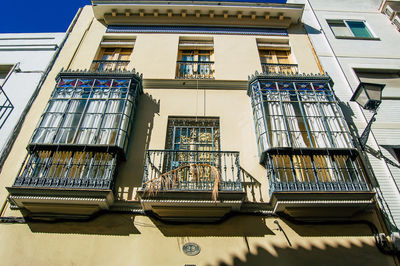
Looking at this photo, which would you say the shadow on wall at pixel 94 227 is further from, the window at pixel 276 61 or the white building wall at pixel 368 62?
the window at pixel 276 61

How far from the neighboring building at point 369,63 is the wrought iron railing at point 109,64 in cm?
612

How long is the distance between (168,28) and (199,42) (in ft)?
4.16

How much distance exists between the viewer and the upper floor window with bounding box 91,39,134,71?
855 centimetres

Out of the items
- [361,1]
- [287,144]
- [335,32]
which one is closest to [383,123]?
[287,144]

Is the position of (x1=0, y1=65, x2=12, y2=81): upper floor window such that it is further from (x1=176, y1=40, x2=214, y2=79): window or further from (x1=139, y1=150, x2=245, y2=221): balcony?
(x1=139, y1=150, x2=245, y2=221): balcony

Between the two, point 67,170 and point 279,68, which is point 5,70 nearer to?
point 67,170

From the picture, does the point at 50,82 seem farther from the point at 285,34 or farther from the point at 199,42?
the point at 285,34

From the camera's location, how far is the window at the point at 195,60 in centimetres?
828

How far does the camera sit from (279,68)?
854cm

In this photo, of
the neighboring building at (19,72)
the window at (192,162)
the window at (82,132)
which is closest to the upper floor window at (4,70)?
the neighboring building at (19,72)

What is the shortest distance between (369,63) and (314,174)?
5226 mm

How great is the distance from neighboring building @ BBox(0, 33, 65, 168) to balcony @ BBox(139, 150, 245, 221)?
11.8 feet

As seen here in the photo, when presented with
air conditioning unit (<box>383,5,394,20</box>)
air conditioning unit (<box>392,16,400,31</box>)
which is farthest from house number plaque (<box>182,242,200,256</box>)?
air conditioning unit (<box>383,5,394,20</box>)

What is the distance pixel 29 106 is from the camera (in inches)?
281
